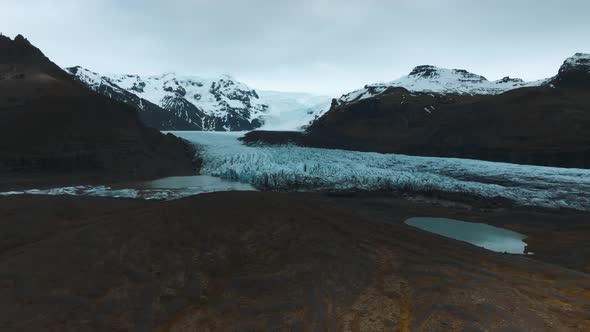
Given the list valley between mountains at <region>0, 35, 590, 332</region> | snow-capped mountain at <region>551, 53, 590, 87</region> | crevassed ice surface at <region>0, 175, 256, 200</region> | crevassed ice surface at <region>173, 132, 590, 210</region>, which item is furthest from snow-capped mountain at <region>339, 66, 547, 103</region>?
crevassed ice surface at <region>0, 175, 256, 200</region>

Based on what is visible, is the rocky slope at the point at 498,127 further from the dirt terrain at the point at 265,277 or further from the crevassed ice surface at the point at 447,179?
the dirt terrain at the point at 265,277

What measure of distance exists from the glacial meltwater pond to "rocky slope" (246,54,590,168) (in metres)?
34.4

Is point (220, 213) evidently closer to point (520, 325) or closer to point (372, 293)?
point (372, 293)

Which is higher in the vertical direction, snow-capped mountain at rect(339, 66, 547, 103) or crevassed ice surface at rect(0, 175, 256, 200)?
snow-capped mountain at rect(339, 66, 547, 103)

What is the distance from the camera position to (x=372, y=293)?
8.33 m

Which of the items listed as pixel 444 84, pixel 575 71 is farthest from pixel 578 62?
pixel 444 84

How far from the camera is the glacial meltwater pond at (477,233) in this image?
51.9 ft

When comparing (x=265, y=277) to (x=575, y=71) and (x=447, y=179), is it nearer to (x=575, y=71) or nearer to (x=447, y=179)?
(x=447, y=179)

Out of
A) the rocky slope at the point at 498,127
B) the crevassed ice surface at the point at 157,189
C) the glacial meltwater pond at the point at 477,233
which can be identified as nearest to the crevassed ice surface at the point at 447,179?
the crevassed ice surface at the point at 157,189

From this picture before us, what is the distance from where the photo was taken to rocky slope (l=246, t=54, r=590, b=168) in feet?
160

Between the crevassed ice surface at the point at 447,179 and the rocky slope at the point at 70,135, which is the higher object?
the rocky slope at the point at 70,135

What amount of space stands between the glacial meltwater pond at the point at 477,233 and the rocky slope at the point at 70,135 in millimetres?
24969

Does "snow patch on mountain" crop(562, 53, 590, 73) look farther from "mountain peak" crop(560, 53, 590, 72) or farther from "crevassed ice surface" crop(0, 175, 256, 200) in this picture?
"crevassed ice surface" crop(0, 175, 256, 200)

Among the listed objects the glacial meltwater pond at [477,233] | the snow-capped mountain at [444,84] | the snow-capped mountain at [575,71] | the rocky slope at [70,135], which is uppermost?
the snow-capped mountain at [444,84]
